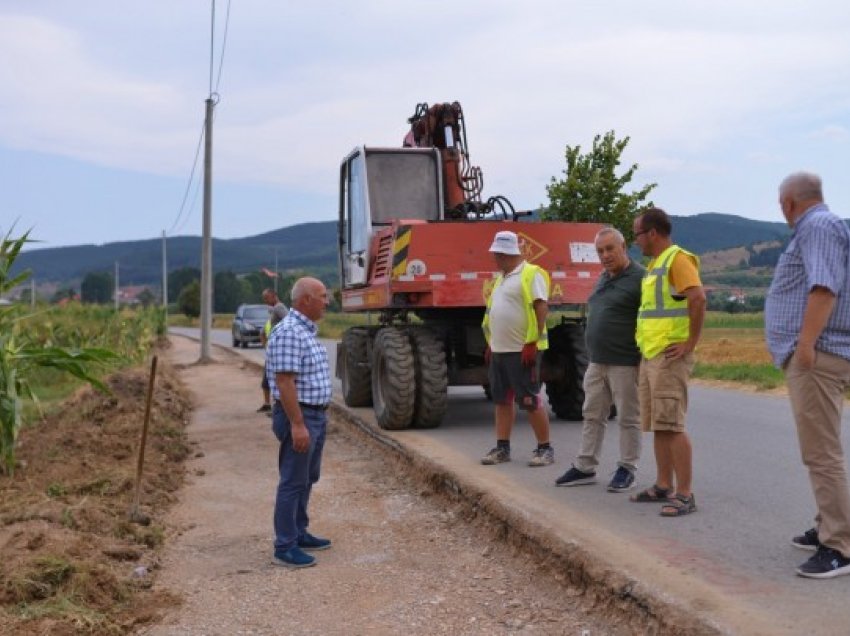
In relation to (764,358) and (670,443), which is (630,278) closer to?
(670,443)

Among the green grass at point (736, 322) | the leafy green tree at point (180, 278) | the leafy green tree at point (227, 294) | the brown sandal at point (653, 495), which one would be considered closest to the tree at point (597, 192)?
the brown sandal at point (653, 495)

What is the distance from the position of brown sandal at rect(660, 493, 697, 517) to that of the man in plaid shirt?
7.13ft

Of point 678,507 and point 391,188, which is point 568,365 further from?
point 678,507

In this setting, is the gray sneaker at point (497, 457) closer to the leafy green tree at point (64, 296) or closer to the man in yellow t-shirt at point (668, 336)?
the man in yellow t-shirt at point (668, 336)

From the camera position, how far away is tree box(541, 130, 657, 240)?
25.6m

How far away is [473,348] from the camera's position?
36.4 ft

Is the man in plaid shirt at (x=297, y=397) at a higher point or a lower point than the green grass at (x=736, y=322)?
higher

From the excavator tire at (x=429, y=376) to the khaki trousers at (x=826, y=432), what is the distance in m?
5.76

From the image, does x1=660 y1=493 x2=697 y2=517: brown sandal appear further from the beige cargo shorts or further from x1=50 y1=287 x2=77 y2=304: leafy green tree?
x1=50 y1=287 x2=77 y2=304: leafy green tree

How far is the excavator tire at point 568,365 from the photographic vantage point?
35.6 feet

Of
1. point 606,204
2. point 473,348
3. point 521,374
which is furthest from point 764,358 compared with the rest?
point 521,374

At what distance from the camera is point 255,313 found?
38344 millimetres

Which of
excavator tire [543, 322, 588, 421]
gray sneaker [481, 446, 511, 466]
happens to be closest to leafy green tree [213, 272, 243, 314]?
excavator tire [543, 322, 588, 421]

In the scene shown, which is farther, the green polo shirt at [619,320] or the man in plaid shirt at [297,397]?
the green polo shirt at [619,320]
